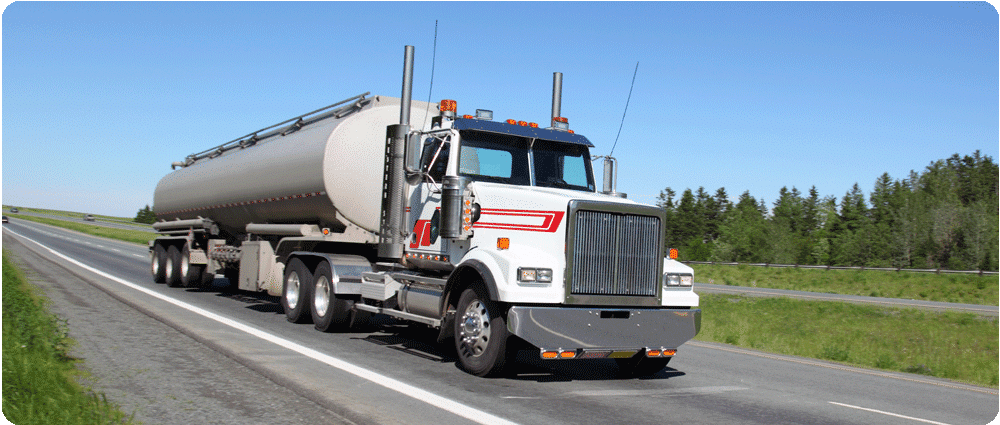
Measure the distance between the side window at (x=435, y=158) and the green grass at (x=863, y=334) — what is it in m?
7.15

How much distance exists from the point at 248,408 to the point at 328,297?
19.1 feet

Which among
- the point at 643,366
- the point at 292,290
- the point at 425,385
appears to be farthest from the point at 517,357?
the point at 292,290

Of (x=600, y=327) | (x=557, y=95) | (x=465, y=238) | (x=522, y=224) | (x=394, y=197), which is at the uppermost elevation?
(x=557, y=95)

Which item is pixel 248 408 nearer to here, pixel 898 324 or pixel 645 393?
pixel 645 393

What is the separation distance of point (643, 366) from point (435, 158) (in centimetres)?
363

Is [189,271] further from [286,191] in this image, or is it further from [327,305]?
[327,305]

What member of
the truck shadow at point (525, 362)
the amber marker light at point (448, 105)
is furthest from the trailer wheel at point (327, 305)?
the amber marker light at point (448, 105)

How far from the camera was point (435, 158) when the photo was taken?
9.98 m

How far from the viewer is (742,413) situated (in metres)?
7.09

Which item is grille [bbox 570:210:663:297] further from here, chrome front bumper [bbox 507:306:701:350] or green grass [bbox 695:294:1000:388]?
green grass [bbox 695:294:1000:388]

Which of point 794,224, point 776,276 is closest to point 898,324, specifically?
point 776,276

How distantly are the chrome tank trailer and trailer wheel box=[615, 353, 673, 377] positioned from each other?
15.1ft

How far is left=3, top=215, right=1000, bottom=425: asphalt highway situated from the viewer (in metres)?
6.56

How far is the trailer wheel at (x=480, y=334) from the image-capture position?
27.1ft
